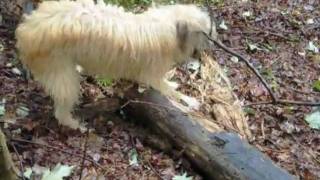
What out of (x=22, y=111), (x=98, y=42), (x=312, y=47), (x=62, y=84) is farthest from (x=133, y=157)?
(x=312, y=47)

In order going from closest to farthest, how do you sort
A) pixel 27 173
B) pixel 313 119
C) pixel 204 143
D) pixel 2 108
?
pixel 27 173
pixel 204 143
pixel 2 108
pixel 313 119

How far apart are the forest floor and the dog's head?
0.95m

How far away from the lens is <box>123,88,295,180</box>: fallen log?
4.24 meters

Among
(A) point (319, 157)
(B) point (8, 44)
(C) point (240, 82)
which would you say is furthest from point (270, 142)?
(B) point (8, 44)

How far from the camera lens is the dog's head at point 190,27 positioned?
5145 millimetres

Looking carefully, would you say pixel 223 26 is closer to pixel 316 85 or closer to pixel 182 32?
pixel 316 85

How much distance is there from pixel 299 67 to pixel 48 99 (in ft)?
11.5

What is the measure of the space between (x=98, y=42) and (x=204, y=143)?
1270 millimetres

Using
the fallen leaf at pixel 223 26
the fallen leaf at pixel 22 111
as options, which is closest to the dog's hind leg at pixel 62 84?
the fallen leaf at pixel 22 111

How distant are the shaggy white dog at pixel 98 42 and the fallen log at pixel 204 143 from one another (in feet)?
1.10

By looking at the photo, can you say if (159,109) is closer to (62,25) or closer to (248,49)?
(62,25)

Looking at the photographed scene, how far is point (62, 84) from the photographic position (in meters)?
4.86

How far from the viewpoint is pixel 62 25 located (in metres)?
4.68

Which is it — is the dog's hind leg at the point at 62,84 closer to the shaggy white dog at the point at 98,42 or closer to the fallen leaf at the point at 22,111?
the shaggy white dog at the point at 98,42
